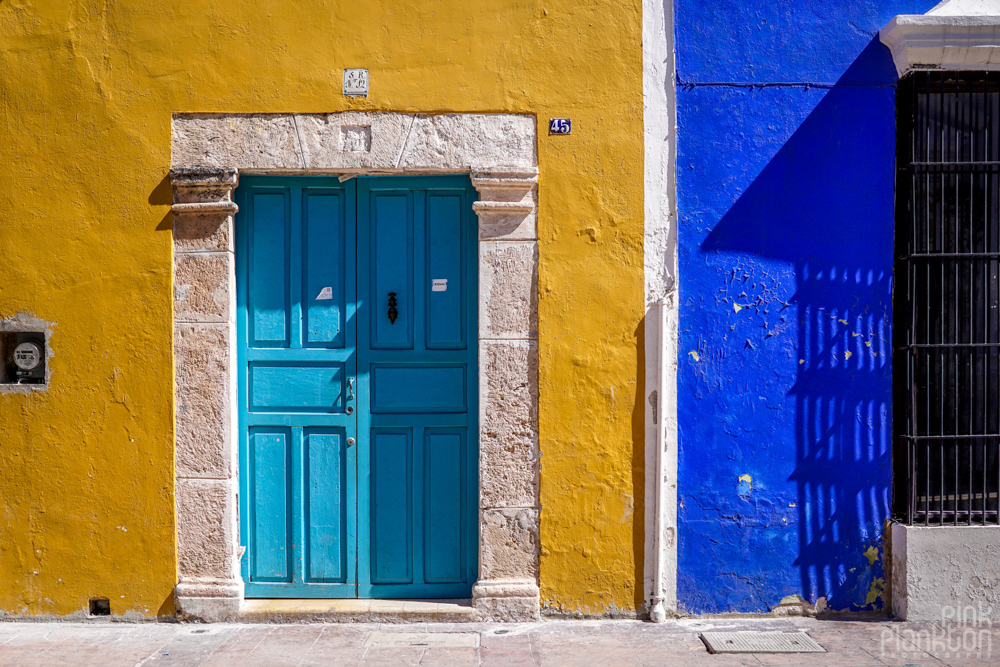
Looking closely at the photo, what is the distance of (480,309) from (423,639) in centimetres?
177

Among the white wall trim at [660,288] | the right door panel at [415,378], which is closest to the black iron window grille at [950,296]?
the white wall trim at [660,288]

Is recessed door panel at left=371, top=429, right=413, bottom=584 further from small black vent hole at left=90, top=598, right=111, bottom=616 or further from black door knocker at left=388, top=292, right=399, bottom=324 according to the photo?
small black vent hole at left=90, top=598, right=111, bottom=616

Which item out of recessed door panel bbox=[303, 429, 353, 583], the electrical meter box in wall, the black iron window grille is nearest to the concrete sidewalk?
recessed door panel bbox=[303, 429, 353, 583]

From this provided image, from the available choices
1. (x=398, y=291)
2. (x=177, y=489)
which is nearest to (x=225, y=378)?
(x=177, y=489)

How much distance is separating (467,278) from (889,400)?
249cm

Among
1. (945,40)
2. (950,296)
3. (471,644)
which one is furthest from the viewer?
(950,296)

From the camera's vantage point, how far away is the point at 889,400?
13.5ft

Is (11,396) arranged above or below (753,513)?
above

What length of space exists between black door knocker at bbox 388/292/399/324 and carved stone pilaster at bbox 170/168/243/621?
0.88 metres

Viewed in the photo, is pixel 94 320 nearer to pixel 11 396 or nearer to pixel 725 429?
pixel 11 396

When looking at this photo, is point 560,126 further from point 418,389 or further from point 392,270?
point 418,389

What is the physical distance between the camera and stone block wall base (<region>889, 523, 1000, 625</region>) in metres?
3.98

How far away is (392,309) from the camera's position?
13.5ft

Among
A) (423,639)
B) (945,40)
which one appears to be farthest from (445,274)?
(945,40)
